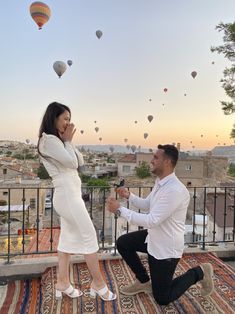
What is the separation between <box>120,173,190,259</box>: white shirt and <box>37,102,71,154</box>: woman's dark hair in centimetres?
82

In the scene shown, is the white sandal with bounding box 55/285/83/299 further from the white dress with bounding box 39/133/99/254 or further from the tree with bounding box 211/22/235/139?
the tree with bounding box 211/22/235/139

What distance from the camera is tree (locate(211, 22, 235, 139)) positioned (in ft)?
12.3

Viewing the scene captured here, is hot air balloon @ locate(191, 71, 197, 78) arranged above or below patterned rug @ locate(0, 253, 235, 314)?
above

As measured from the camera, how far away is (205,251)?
3324 millimetres

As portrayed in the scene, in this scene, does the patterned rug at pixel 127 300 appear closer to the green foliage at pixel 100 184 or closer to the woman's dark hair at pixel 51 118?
the green foliage at pixel 100 184

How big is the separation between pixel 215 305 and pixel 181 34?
37.4 ft

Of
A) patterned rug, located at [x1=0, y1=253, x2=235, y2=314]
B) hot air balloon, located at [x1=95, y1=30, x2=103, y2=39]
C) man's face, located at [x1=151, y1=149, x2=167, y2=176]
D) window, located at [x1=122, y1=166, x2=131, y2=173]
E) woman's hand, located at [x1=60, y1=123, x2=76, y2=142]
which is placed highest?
hot air balloon, located at [x1=95, y1=30, x2=103, y2=39]

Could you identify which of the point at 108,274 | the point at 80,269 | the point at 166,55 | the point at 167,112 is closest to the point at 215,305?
the point at 108,274

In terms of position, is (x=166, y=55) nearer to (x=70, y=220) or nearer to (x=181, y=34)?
(x=181, y=34)

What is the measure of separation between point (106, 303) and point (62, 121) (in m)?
1.55

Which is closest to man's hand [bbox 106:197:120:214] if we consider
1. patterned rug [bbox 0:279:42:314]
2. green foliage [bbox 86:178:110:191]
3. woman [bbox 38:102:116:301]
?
woman [bbox 38:102:116:301]

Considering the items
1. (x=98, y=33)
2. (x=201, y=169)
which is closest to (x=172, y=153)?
(x=98, y=33)

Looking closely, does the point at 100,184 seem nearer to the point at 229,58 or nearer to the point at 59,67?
the point at 59,67

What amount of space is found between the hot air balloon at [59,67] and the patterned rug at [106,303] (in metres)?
10.0
